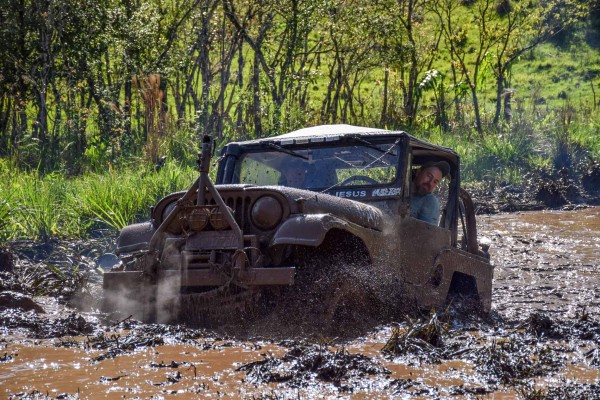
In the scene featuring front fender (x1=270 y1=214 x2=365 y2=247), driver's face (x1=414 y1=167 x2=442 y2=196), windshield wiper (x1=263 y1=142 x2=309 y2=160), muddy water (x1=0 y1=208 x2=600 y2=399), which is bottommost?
muddy water (x1=0 y1=208 x2=600 y2=399)

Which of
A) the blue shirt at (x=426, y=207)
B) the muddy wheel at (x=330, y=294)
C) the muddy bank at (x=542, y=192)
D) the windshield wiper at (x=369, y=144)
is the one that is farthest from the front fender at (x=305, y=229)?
the muddy bank at (x=542, y=192)

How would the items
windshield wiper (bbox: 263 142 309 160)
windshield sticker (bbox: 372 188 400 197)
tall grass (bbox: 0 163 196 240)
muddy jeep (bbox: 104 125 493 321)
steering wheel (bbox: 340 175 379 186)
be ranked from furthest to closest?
tall grass (bbox: 0 163 196 240) < windshield wiper (bbox: 263 142 309 160) < steering wheel (bbox: 340 175 379 186) < windshield sticker (bbox: 372 188 400 197) < muddy jeep (bbox: 104 125 493 321)

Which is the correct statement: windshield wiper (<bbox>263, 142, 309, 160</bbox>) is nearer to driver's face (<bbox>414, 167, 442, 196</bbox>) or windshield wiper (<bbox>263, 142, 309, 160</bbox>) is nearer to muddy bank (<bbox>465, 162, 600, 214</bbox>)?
driver's face (<bbox>414, 167, 442, 196</bbox>)

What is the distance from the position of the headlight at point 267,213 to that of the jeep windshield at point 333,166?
3.46 ft

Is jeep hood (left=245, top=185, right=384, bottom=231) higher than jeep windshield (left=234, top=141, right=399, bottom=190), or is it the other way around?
jeep windshield (left=234, top=141, right=399, bottom=190)

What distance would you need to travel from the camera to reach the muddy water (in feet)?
14.5

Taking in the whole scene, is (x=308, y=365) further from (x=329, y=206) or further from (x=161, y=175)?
A: (x=161, y=175)

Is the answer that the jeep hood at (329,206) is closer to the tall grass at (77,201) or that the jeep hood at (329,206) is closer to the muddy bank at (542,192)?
the tall grass at (77,201)

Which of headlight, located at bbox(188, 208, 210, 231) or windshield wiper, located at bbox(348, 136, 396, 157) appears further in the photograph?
windshield wiper, located at bbox(348, 136, 396, 157)

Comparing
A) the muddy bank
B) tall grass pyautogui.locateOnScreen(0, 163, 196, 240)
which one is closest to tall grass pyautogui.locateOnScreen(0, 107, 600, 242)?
tall grass pyautogui.locateOnScreen(0, 163, 196, 240)

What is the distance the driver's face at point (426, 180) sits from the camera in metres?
7.47

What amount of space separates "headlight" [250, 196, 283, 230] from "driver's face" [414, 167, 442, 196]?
182cm

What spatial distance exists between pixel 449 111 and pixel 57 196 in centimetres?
927

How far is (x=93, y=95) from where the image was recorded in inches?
577
